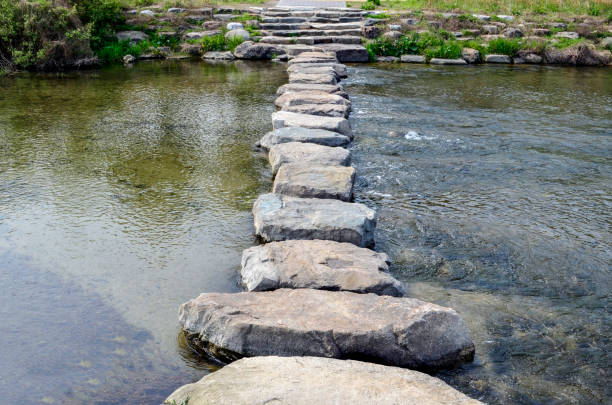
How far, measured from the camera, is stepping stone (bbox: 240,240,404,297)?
3236 mm

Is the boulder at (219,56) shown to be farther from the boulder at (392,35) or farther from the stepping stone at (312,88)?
the stepping stone at (312,88)

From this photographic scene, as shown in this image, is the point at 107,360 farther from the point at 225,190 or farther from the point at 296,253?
the point at 225,190

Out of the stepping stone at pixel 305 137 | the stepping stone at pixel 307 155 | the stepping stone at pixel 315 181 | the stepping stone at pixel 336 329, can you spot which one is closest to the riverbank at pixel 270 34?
the stepping stone at pixel 305 137

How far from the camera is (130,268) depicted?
3.78 metres

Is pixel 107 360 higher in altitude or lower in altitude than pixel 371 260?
lower

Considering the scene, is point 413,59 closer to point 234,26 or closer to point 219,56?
point 219,56

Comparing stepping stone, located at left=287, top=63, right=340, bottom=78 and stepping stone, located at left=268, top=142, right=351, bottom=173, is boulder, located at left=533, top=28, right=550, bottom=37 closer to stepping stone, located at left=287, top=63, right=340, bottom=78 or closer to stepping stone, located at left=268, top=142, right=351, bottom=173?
stepping stone, located at left=287, top=63, right=340, bottom=78

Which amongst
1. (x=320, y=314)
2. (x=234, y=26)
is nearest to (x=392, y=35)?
(x=234, y=26)

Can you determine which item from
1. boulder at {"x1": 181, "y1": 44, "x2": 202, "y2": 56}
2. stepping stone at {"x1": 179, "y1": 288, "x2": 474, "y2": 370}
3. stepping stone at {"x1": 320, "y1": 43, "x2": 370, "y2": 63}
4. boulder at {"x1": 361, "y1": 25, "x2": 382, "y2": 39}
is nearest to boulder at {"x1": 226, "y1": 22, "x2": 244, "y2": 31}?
boulder at {"x1": 181, "y1": 44, "x2": 202, "y2": 56}

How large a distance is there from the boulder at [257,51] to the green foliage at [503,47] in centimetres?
436

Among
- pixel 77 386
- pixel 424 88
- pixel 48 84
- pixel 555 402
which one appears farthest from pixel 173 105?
pixel 555 402

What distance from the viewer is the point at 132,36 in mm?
12875

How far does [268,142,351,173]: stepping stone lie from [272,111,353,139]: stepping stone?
719 mm

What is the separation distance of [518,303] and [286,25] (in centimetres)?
1107
